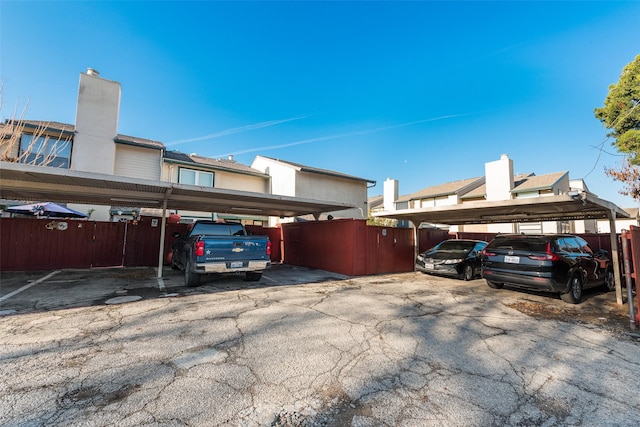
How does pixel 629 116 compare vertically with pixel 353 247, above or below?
above

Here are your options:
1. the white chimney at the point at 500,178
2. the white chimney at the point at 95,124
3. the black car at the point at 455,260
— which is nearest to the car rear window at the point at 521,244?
the black car at the point at 455,260

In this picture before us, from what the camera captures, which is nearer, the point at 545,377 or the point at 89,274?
the point at 545,377

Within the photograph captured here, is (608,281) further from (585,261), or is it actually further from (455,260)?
(455,260)

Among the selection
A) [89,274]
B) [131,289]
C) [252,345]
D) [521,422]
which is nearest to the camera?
[521,422]

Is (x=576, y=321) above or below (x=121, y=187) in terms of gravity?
below

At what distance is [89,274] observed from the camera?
33.3 feet

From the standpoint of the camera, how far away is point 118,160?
1548 cm

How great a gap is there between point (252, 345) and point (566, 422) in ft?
11.3

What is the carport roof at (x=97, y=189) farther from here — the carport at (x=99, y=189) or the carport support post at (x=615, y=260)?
the carport support post at (x=615, y=260)

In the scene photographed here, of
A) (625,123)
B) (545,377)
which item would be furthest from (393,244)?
(625,123)

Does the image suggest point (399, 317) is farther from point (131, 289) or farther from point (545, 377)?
point (131, 289)

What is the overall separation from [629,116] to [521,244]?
12.2 m

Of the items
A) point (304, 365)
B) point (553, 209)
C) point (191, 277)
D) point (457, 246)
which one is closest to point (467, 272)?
point (457, 246)

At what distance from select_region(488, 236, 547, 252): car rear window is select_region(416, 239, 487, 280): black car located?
2.39m
